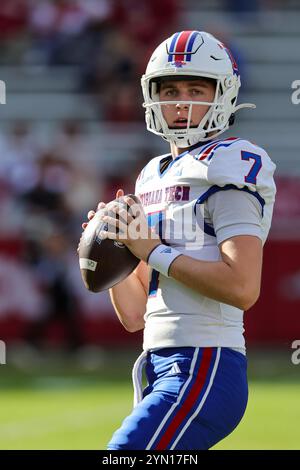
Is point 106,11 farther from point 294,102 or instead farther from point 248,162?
point 248,162

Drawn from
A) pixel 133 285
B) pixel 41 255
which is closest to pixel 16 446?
pixel 133 285

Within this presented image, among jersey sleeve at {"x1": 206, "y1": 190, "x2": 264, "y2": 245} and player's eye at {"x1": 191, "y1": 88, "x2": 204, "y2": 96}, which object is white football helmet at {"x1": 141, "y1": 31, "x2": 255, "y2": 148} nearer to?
player's eye at {"x1": 191, "y1": 88, "x2": 204, "y2": 96}

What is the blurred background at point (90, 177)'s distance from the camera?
26.7 ft

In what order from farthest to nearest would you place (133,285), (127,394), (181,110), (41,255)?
(41,255), (127,394), (133,285), (181,110)

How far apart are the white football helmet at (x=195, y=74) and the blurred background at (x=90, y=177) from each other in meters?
3.47

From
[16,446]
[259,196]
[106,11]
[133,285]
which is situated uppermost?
[106,11]

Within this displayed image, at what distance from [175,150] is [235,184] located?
0.38 meters

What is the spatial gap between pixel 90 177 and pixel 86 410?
12.7 feet

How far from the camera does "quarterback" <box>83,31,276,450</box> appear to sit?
311 cm

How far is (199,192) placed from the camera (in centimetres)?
323

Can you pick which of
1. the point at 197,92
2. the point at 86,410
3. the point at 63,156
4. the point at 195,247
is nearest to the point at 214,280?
the point at 195,247

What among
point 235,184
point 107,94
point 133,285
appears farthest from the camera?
point 107,94

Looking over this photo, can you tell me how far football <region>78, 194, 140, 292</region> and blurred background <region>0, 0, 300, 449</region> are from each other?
3.30m

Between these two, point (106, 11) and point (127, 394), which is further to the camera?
point (106, 11)
